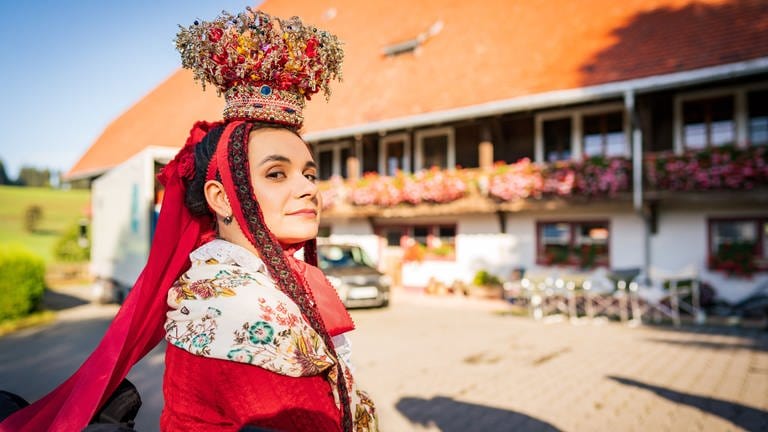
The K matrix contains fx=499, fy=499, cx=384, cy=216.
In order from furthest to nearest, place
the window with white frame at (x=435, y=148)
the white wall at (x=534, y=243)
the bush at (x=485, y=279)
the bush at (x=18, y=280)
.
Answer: the window with white frame at (x=435, y=148), the bush at (x=485, y=279), the white wall at (x=534, y=243), the bush at (x=18, y=280)

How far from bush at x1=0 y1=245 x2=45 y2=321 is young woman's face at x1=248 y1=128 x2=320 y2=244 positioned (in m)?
11.2

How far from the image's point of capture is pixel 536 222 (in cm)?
1484

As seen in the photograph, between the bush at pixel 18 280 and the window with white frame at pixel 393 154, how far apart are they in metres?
11.1

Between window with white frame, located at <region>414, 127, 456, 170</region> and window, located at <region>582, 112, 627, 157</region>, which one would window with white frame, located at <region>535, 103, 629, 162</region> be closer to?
window, located at <region>582, 112, 627, 157</region>

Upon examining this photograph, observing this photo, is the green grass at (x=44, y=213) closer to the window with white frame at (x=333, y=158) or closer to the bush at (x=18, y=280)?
the window with white frame at (x=333, y=158)

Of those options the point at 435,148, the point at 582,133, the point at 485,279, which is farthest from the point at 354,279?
the point at 582,133

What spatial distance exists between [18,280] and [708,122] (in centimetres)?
1646

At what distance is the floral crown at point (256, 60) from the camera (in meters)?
1.47

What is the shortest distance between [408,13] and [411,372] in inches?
688

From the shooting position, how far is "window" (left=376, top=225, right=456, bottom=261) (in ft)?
54.7

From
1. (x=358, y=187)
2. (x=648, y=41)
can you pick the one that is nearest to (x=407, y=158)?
(x=358, y=187)

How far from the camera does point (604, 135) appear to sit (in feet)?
46.5

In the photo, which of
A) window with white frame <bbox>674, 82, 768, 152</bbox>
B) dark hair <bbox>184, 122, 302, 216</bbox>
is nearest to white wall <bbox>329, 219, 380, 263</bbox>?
window with white frame <bbox>674, 82, 768, 152</bbox>

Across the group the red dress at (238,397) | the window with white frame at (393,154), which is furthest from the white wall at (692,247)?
the red dress at (238,397)
